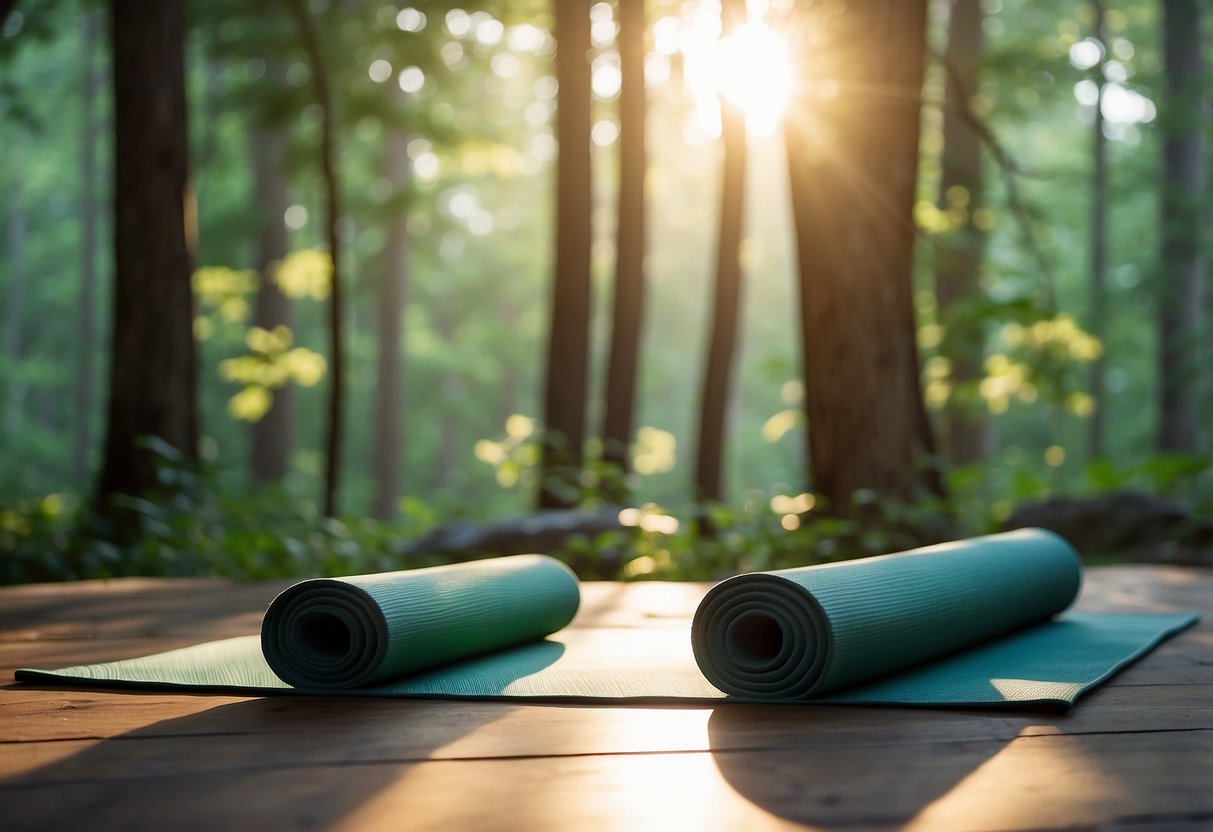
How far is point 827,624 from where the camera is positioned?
182 centimetres

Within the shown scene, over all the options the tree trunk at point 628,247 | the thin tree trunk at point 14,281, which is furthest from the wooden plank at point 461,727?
the thin tree trunk at point 14,281

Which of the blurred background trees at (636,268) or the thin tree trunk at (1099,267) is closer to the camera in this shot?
the blurred background trees at (636,268)

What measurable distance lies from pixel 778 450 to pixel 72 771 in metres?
33.7

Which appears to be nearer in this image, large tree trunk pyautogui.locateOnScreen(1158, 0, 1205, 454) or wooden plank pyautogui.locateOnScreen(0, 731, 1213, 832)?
wooden plank pyautogui.locateOnScreen(0, 731, 1213, 832)

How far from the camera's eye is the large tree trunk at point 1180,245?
Result: 1433cm

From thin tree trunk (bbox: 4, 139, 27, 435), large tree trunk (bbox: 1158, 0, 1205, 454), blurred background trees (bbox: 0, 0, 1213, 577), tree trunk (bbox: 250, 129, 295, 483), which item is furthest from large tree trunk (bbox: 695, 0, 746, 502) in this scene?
thin tree trunk (bbox: 4, 139, 27, 435)

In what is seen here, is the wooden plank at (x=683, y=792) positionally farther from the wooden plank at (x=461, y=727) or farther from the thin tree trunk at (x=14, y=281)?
the thin tree trunk at (x=14, y=281)

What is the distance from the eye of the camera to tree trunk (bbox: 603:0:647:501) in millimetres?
7977

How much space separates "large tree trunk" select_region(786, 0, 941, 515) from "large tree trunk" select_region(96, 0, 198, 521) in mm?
3667

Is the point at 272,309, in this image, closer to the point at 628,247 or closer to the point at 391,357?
the point at 391,357

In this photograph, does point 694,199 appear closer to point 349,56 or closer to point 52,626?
point 349,56

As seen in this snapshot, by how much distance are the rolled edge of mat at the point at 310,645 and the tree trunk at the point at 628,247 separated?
19.1 ft

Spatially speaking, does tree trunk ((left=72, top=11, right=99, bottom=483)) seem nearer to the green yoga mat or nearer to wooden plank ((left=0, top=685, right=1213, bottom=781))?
the green yoga mat

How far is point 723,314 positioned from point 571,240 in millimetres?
1623
